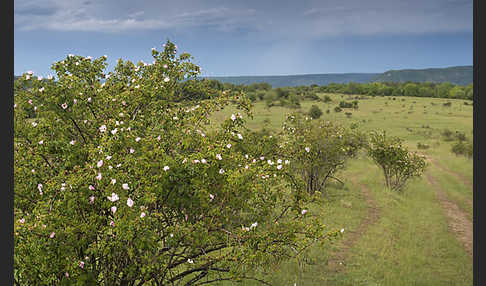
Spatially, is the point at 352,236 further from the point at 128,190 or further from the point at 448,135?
the point at 448,135

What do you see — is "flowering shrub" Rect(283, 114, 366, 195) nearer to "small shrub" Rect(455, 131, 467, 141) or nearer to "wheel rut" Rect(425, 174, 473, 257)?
"wheel rut" Rect(425, 174, 473, 257)

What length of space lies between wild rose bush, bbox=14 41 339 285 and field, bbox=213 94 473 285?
1.22 m

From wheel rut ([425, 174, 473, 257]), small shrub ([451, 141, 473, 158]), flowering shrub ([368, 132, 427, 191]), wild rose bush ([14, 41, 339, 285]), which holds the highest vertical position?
wild rose bush ([14, 41, 339, 285])

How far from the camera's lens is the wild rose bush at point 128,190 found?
5.14 metres

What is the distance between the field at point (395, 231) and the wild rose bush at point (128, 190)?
3.99 ft

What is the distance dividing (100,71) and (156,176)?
4680 millimetres

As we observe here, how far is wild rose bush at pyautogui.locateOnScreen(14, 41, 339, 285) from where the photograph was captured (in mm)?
5137

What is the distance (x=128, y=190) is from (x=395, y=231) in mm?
16095

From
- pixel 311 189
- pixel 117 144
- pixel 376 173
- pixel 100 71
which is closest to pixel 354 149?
pixel 311 189

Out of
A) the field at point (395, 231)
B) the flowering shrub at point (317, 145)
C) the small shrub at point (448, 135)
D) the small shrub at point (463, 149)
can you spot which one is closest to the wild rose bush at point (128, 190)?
the field at point (395, 231)

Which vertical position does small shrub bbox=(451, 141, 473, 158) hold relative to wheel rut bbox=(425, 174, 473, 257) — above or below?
above

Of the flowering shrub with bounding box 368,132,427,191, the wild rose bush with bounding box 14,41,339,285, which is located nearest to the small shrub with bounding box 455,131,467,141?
the flowering shrub with bounding box 368,132,427,191

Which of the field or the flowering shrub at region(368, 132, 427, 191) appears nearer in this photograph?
the field

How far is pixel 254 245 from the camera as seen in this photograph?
20.2ft
